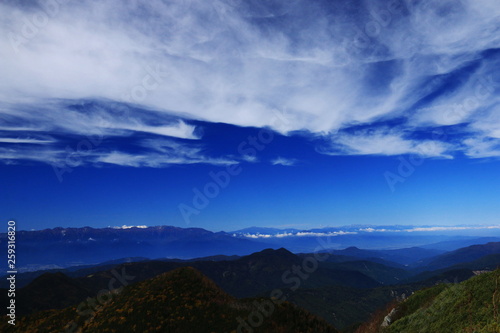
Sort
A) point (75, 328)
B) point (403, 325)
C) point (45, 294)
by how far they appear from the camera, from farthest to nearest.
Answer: point (45, 294), point (75, 328), point (403, 325)

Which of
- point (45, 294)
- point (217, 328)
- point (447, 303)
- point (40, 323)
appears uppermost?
point (447, 303)

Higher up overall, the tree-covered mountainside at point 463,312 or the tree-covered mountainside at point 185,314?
the tree-covered mountainside at point 463,312

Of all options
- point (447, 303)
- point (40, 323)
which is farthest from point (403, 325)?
point (40, 323)

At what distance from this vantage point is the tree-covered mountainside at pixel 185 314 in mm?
27078

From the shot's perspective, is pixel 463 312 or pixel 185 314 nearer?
pixel 463 312

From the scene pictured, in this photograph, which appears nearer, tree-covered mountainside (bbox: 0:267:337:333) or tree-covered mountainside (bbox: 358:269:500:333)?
tree-covered mountainside (bbox: 358:269:500:333)

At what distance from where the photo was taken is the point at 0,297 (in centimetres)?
14662

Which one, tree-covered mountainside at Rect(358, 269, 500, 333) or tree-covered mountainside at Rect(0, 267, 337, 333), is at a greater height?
tree-covered mountainside at Rect(358, 269, 500, 333)

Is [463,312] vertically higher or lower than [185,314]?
higher

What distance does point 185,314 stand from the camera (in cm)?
2986

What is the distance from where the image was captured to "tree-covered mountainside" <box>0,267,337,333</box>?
1066 inches

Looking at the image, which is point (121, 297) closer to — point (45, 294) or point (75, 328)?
point (75, 328)

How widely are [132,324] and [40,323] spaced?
2429cm

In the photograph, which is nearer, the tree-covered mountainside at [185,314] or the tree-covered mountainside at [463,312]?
the tree-covered mountainside at [463,312]
